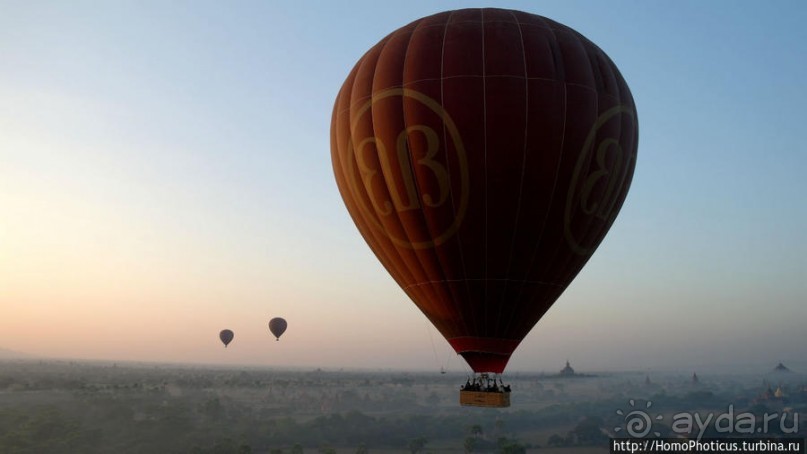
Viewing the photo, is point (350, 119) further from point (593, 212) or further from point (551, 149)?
point (593, 212)

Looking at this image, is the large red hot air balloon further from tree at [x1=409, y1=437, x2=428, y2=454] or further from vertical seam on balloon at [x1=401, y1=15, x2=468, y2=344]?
tree at [x1=409, y1=437, x2=428, y2=454]

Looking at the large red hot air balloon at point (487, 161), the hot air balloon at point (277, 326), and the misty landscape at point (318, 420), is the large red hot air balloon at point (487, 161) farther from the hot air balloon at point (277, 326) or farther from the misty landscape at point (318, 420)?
the misty landscape at point (318, 420)

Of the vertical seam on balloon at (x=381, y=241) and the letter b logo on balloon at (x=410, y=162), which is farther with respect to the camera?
the vertical seam on balloon at (x=381, y=241)

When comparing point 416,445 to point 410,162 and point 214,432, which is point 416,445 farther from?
point 410,162

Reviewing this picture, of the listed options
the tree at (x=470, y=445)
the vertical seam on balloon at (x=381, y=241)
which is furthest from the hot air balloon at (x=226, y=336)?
the vertical seam on balloon at (x=381, y=241)

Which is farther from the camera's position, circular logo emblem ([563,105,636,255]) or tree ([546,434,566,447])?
tree ([546,434,566,447])

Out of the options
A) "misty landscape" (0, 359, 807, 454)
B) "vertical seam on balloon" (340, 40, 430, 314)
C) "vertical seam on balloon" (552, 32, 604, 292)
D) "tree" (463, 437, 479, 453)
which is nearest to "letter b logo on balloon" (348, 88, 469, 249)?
"vertical seam on balloon" (340, 40, 430, 314)
